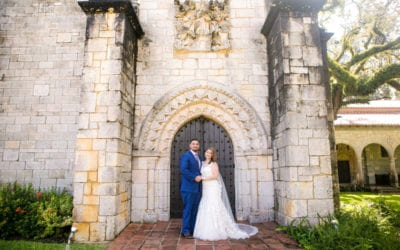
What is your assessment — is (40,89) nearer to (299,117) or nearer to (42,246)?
(42,246)

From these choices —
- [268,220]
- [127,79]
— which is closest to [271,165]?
[268,220]

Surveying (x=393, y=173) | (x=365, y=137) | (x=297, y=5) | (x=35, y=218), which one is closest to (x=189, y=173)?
(x=35, y=218)

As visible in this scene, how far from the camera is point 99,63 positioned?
4.69 meters

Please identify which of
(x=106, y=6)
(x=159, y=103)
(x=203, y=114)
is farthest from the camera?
(x=203, y=114)

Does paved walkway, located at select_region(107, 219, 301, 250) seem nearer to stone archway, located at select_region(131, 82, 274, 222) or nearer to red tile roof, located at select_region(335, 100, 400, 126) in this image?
stone archway, located at select_region(131, 82, 274, 222)

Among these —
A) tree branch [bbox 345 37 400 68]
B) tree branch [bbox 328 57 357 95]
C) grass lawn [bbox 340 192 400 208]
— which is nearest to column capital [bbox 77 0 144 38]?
tree branch [bbox 328 57 357 95]

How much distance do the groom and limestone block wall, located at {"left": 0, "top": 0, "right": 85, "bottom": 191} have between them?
2.98 meters

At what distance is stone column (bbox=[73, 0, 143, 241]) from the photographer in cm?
418

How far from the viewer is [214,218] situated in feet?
13.8

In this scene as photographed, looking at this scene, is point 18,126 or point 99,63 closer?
point 99,63

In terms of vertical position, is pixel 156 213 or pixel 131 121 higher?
pixel 131 121

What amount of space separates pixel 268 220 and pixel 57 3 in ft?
23.6

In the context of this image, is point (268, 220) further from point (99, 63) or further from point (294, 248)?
point (99, 63)

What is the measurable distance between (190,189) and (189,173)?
284 mm
